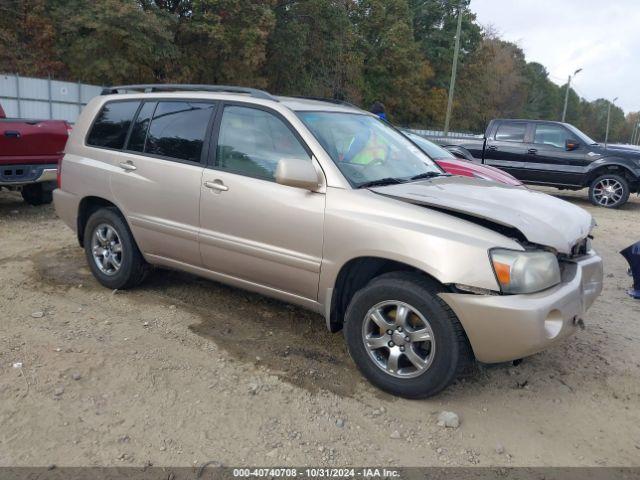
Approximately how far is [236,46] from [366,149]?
88.7 ft

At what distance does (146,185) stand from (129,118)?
0.74 m

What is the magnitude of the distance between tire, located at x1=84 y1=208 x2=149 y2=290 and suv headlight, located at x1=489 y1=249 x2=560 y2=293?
3.06 metres

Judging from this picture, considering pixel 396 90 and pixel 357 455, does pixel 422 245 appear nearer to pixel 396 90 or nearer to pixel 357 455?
pixel 357 455

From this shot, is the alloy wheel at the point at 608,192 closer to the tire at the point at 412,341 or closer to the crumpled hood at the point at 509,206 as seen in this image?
the crumpled hood at the point at 509,206

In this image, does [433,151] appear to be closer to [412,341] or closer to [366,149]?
[366,149]

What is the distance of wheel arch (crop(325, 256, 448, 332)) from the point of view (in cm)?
347

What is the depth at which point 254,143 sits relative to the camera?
4012 mm

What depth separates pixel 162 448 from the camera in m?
2.82

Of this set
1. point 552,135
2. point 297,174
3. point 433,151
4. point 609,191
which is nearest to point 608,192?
point 609,191

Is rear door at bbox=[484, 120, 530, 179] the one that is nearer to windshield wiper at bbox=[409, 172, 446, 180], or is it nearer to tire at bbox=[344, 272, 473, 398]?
windshield wiper at bbox=[409, 172, 446, 180]

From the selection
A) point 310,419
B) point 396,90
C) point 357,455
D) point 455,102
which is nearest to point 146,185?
point 310,419

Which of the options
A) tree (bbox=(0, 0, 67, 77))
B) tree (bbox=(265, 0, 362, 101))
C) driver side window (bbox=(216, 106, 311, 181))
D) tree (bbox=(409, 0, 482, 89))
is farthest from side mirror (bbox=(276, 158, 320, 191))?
tree (bbox=(409, 0, 482, 89))

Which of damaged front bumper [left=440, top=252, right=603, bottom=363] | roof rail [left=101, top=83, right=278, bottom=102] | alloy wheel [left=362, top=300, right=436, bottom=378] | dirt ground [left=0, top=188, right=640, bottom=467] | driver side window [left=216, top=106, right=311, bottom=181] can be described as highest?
roof rail [left=101, top=83, right=278, bottom=102]

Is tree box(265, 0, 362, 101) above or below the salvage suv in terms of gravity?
above
